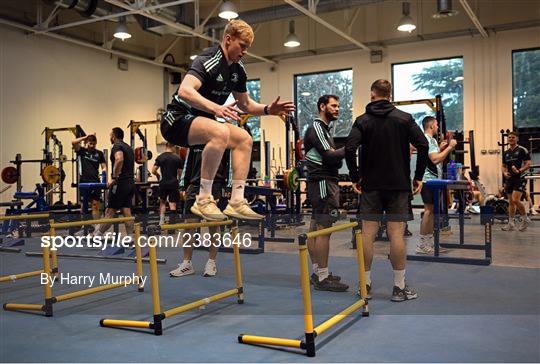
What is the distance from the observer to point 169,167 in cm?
718

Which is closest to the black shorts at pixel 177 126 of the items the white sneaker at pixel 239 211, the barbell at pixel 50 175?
the white sneaker at pixel 239 211

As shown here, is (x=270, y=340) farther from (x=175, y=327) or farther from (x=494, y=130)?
(x=494, y=130)

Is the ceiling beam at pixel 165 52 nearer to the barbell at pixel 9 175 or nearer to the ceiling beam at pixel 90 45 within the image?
the ceiling beam at pixel 90 45

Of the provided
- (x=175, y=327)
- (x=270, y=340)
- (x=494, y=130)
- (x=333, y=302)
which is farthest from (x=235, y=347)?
(x=494, y=130)

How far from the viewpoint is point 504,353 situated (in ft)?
8.27

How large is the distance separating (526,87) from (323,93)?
15.6 ft

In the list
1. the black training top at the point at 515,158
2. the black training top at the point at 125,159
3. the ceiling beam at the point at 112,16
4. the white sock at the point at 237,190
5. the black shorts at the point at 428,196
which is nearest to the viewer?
the white sock at the point at 237,190

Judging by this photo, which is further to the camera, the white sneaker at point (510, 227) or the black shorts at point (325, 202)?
the white sneaker at point (510, 227)

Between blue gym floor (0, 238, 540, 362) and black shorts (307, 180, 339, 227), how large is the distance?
58cm

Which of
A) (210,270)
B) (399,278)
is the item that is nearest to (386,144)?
(399,278)

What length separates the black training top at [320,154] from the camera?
397 centimetres

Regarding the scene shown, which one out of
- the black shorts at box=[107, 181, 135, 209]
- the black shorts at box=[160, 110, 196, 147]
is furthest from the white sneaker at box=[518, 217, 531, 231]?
the black shorts at box=[160, 110, 196, 147]

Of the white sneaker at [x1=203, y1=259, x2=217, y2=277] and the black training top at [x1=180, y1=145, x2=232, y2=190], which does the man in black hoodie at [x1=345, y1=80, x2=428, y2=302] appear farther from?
the white sneaker at [x1=203, y1=259, x2=217, y2=277]

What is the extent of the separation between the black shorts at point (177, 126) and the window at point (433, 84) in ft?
32.3
